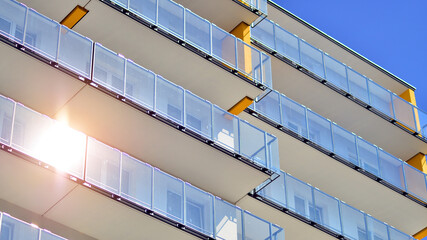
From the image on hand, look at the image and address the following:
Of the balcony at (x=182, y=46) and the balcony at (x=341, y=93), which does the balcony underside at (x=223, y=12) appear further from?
the balcony at (x=182, y=46)

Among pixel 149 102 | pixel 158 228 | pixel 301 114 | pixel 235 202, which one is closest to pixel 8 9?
pixel 149 102

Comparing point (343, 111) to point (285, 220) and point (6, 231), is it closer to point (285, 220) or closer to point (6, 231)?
point (285, 220)

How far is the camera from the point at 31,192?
23781mm

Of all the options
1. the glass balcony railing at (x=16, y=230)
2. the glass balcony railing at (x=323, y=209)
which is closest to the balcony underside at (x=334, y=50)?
the glass balcony railing at (x=323, y=209)

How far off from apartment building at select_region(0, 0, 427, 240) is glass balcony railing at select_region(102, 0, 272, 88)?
0.12ft

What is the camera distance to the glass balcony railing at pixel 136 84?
25023 mm

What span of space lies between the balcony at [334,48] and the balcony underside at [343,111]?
234 centimetres

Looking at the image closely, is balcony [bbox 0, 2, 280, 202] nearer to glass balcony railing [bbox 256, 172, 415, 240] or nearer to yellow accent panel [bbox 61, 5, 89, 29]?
glass balcony railing [bbox 256, 172, 415, 240]

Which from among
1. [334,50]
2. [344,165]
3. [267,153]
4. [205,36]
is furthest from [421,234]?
[205,36]

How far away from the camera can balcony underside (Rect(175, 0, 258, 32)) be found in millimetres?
31344

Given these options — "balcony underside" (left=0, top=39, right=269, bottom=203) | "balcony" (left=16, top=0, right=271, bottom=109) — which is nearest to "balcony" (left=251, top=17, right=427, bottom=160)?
"balcony" (left=16, top=0, right=271, bottom=109)

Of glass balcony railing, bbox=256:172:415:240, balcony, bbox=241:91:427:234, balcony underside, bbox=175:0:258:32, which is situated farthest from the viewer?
balcony underside, bbox=175:0:258:32

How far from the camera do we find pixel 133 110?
26.3 metres

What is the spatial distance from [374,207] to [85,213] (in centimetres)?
1072
